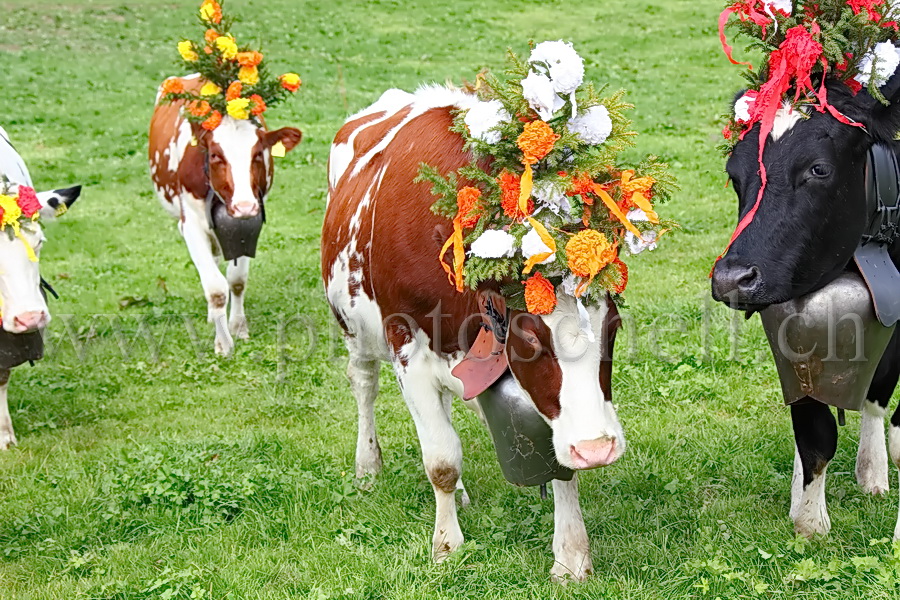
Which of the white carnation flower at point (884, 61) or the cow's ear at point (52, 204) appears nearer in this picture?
the white carnation flower at point (884, 61)

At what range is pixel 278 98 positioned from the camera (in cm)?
918

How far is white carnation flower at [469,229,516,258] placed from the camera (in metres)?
3.90

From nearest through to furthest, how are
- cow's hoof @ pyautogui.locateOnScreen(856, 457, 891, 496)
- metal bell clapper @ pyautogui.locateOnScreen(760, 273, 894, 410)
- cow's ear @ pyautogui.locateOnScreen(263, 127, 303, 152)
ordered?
metal bell clapper @ pyautogui.locateOnScreen(760, 273, 894, 410) < cow's hoof @ pyautogui.locateOnScreen(856, 457, 891, 496) < cow's ear @ pyautogui.locateOnScreen(263, 127, 303, 152)

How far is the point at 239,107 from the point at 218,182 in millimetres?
657

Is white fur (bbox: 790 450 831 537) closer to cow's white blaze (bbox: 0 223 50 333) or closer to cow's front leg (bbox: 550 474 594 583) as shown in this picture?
cow's front leg (bbox: 550 474 594 583)

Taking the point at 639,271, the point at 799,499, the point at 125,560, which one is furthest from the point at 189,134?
the point at 799,499

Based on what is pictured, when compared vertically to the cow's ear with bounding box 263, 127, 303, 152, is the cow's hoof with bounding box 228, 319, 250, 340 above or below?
below

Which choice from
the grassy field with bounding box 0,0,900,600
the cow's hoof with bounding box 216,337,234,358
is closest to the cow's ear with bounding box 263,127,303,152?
the grassy field with bounding box 0,0,900,600

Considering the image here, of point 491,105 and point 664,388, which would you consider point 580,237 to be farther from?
point 664,388

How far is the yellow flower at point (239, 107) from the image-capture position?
863 centimetres

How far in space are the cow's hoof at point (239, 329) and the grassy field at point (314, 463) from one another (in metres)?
0.18

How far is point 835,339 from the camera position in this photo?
4340 mm

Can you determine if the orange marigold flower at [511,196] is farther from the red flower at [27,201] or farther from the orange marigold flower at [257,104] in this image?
the orange marigold flower at [257,104]

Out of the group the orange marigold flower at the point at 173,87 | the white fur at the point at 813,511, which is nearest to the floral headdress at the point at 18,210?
the orange marigold flower at the point at 173,87
